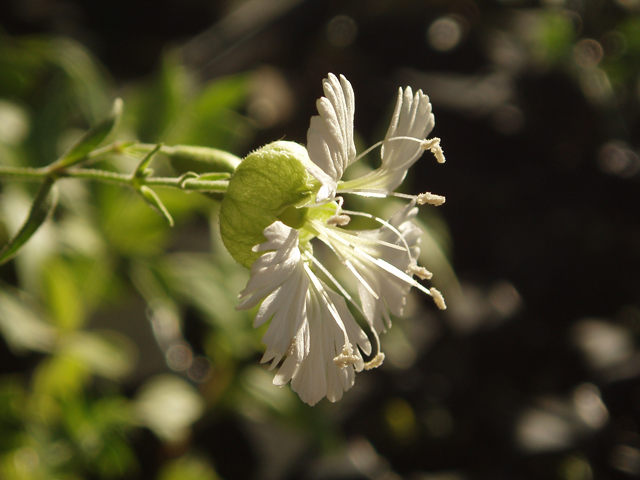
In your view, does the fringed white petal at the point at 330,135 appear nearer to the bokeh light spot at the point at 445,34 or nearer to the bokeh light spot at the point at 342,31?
the bokeh light spot at the point at 342,31

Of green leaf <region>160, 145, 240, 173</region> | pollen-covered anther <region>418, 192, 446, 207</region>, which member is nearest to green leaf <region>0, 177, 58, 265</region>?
green leaf <region>160, 145, 240, 173</region>

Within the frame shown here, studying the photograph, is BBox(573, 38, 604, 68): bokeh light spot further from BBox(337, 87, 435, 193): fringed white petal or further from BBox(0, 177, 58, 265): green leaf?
BBox(0, 177, 58, 265): green leaf

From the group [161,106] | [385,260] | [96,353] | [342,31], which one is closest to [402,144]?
[385,260]

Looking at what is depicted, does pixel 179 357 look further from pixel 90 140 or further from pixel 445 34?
pixel 445 34

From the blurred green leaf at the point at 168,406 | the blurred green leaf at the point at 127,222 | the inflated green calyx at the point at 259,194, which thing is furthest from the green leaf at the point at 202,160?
the blurred green leaf at the point at 168,406

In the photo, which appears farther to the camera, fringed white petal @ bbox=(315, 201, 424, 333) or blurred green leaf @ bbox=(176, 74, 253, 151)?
blurred green leaf @ bbox=(176, 74, 253, 151)

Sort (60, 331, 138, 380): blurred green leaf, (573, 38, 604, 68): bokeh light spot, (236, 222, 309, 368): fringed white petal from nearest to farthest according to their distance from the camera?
(236, 222, 309, 368): fringed white petal → (60, 331, 138, 380): blurred green leaf → (573, 38, 604, 68): bokeh light spot

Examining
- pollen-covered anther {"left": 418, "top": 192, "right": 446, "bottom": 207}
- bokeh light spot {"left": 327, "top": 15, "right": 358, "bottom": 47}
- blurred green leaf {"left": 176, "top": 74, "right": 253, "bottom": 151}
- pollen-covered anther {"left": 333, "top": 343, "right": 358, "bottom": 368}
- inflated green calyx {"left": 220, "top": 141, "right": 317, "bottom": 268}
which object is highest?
inflated green calyx {"left": 220, "top": 141, "right": 317, "bottom": 268}
